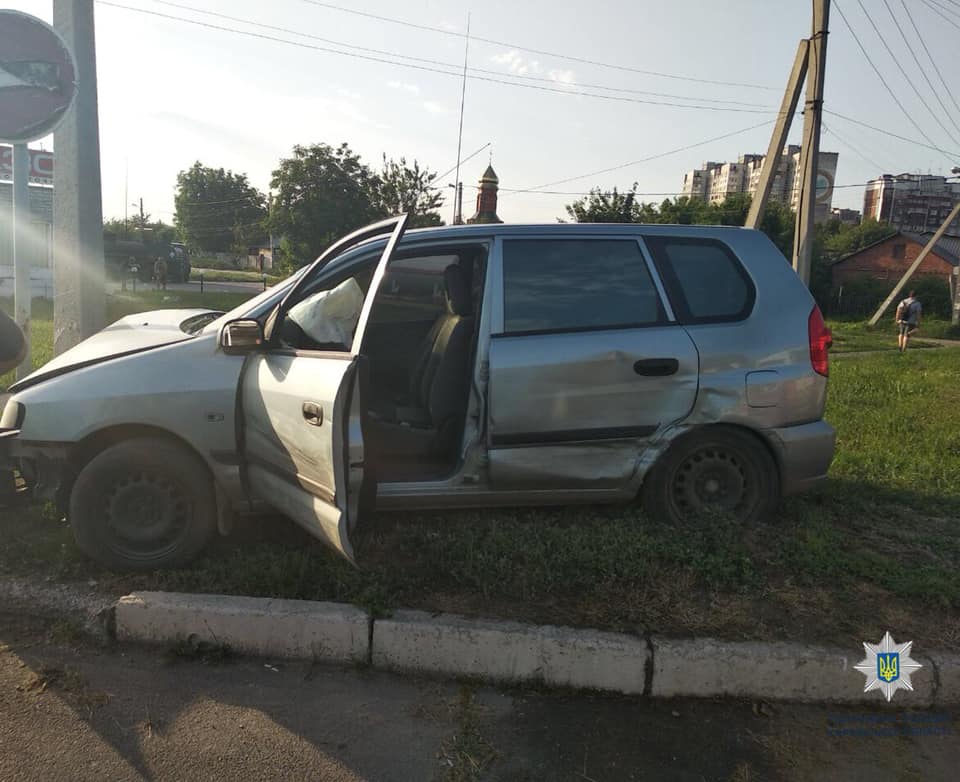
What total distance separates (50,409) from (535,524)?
246 centimetres

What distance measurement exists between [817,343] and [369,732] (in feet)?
9.91

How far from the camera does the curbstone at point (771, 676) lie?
2.79 m

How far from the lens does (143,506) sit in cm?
347

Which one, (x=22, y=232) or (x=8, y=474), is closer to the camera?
(x=8, y=474)

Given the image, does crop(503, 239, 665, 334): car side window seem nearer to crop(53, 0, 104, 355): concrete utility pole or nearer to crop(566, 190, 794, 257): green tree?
crop(53, 0, 104, 355): concrete utility pole

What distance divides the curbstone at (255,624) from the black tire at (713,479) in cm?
178

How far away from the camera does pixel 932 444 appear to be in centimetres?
639

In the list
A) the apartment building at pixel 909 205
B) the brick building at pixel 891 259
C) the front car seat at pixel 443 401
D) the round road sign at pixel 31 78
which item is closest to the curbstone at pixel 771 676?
the front car seat at pixel 443 401

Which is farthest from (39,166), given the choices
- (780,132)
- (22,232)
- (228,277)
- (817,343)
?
(228,277)

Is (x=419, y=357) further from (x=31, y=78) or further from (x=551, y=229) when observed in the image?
(x=31, y=78)

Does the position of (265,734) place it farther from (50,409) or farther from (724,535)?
(724,535)

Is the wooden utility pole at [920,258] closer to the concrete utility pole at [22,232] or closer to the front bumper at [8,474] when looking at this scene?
the concrete utility pole at [22,232]

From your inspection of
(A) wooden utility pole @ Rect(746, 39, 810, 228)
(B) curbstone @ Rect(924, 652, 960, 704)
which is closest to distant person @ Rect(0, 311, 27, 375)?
(B) curbstone @ Rect(924, 652, 960, 704)

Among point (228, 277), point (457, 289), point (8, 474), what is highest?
point (228, 277)
